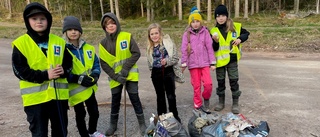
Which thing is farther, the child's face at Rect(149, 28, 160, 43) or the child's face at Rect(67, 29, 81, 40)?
the child's face at Rect(149, 28, 160, 43)

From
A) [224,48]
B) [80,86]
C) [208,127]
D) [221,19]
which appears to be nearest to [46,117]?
[80,86]

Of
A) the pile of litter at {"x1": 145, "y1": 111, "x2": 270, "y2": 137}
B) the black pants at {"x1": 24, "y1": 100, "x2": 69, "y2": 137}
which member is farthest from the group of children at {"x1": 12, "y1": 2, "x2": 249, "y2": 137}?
the pile of litter at {"x1": 145, "y1": 111, "x2": 270, "y2": 137}

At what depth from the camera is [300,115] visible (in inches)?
182

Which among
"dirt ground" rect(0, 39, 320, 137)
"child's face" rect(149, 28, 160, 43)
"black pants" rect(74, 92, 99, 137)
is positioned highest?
"child's face" rect(149, 28, 160, 43)

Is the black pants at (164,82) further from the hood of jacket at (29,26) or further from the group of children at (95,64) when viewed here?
the hood of jacket at (29,26)

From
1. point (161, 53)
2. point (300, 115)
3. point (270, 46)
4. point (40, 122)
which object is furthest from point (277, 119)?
point (270, 46)

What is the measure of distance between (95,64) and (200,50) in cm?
178

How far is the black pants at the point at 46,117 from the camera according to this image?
3012 millimetres

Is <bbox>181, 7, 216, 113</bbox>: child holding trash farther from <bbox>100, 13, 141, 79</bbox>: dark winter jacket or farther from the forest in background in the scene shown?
the forest in background

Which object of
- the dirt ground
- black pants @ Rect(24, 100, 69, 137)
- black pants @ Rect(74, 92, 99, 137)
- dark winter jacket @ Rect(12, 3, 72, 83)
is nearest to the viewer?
dark winter jacket @ Rect(12, 3, 72, 83)

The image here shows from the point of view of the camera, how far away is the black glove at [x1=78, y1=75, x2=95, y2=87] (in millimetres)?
3455

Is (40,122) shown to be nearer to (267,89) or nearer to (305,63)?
(267,89)

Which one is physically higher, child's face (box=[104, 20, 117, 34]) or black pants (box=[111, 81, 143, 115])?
child's face (box=[104, 20, 117, 34])

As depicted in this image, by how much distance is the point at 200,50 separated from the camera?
4531 mm
